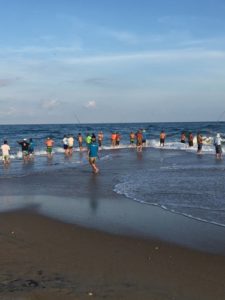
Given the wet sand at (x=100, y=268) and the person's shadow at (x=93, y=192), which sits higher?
the person's shadow at (x=93, y=192)

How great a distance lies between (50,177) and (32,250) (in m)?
11.9

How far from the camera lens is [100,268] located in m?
7.20

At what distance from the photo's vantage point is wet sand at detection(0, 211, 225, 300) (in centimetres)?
624

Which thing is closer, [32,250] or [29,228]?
[32,250]

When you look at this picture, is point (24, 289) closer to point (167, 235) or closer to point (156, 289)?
point (156, 289)

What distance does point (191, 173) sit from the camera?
65.9 feet

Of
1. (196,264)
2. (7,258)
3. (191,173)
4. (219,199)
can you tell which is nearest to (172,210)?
(219,199)

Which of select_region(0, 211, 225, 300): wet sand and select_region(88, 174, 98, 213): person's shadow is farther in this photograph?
select_region(88, 174, 98, 213): person's shadow

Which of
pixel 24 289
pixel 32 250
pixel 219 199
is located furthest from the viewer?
pixel 219 199

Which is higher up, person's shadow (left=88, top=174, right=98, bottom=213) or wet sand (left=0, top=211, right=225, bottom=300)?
person's shadow (left=88, top=174, right=98, bottom=213)

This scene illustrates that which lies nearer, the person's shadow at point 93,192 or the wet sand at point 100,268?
the wet sand at point 100,268

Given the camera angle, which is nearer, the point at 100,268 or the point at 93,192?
the point at 100,268

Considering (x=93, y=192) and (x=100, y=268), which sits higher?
(x=93, y=192)

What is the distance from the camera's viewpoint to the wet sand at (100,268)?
20.5 ft
